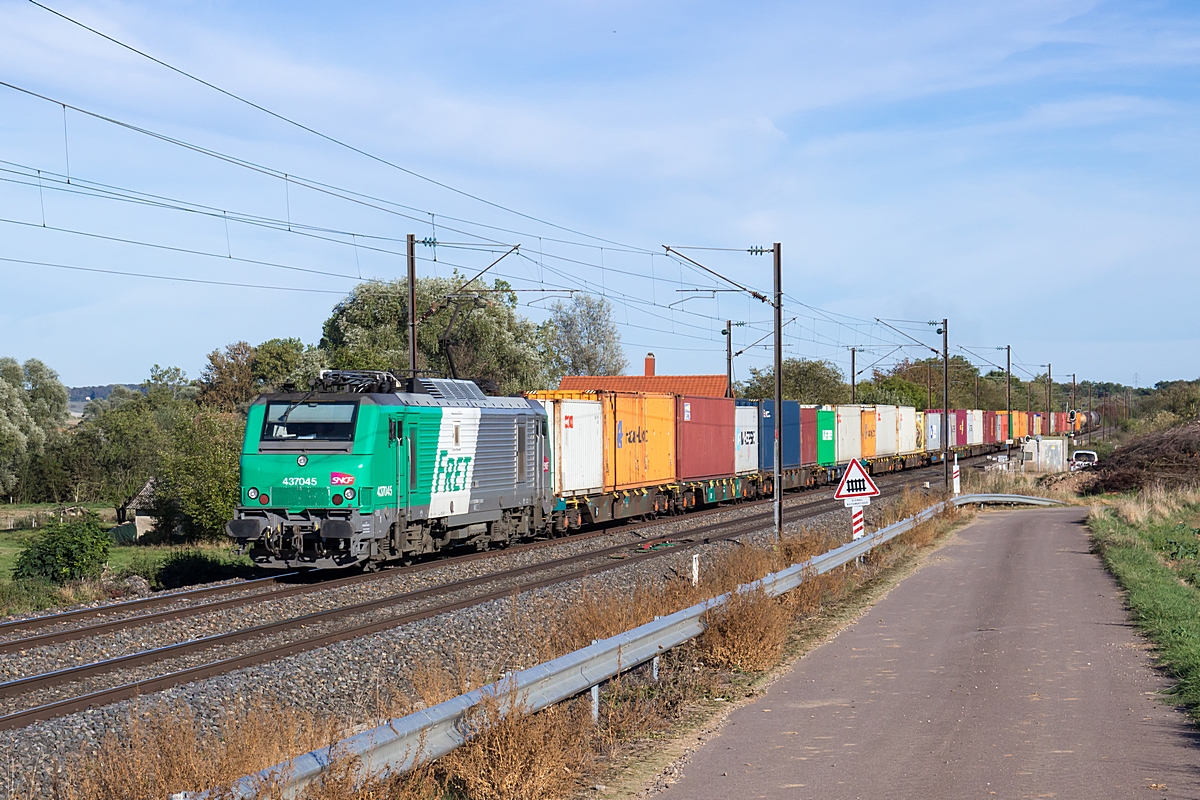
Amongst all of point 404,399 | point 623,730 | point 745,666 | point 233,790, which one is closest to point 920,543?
point 404,399

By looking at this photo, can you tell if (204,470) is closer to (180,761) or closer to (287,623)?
(287,623)

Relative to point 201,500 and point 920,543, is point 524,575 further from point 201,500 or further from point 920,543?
point 201,500

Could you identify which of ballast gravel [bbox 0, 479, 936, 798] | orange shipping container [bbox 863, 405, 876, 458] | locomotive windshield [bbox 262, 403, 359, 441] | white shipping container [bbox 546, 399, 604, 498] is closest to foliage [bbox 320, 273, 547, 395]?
orange shipping container [bbox 863, 405, 876, 458]

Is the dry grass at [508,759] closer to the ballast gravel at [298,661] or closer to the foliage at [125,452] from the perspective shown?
the ballast gravel at [298,661]

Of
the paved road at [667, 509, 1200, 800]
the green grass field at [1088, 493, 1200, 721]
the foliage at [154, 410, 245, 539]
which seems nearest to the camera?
the paved road at [667, 509, 1200, 800]

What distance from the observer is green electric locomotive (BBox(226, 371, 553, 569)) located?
18859 mm

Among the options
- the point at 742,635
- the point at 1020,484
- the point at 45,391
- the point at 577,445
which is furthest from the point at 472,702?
the point at 45,391

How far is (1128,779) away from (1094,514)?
1027 inches

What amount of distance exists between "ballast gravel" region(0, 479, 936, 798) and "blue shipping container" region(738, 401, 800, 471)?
22510mm

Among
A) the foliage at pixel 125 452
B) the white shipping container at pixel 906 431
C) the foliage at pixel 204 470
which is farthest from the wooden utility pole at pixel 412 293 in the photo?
the white shipping container at pixel 906 431

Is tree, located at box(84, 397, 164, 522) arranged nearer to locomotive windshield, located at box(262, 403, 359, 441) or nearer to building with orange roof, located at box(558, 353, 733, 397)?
building with orange roof, located at box(558, 353, 733, 397)

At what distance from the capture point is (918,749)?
761 cm

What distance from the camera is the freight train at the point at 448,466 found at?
18969 mm

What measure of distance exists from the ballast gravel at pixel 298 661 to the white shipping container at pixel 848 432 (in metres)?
30.2
